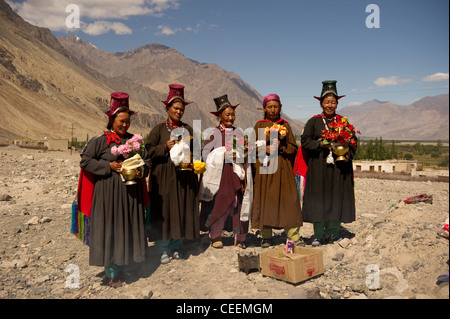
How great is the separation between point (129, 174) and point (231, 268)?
198 cm

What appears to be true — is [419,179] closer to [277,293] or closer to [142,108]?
[277,293]

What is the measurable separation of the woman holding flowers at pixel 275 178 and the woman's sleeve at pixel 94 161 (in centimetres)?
229

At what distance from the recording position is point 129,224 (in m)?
4.74

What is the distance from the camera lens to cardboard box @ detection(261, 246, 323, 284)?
438 centimetres

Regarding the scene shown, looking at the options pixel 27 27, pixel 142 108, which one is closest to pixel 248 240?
pixel 142 108

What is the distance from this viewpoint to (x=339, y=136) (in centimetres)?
544

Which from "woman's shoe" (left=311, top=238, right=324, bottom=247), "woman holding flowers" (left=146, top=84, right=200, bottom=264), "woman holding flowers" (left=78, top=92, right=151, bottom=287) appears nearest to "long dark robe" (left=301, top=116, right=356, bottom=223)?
"woman's shoe" (left=311, top=238, right=324, bottom=247)

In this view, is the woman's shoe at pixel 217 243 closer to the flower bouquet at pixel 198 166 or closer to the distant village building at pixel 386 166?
the flower bouquet at pixel 198 166

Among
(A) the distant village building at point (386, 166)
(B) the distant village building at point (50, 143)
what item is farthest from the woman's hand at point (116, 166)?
(A) the distant village building at point (386, 166)

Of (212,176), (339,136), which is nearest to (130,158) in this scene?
(212,176)

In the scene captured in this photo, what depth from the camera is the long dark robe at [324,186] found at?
5.71 m

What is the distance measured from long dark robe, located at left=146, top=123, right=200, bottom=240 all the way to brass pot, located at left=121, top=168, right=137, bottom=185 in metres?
0.84

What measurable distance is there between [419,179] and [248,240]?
61.9ft

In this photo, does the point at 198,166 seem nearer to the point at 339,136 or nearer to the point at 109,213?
the point at 109,213
